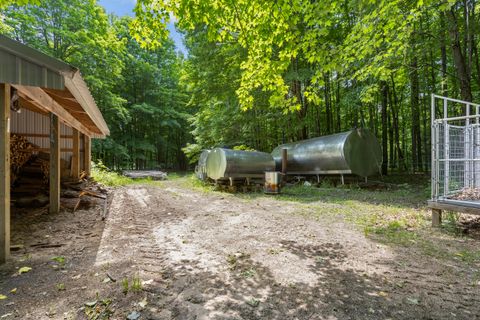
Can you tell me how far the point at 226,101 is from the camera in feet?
46.7

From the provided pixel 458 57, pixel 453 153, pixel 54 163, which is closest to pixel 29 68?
pixel 54 163

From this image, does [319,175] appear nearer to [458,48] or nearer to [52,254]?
[458,48]

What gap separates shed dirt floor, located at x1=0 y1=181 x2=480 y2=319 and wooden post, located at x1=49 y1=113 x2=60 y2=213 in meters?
0.81

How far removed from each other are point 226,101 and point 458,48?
32.8ft

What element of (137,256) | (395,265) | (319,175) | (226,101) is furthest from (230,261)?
(226,101)

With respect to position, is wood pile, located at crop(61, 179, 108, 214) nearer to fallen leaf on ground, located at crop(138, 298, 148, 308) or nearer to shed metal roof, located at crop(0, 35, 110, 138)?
shed metal roof, located at crop(0, 35, 110, 138)

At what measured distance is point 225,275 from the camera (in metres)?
2.81

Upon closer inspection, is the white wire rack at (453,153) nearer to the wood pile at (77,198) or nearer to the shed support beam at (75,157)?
the wood pile at (77,198)

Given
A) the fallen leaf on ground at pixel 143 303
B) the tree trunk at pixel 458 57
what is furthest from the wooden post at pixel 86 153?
the tree trunk at pixel 458 57

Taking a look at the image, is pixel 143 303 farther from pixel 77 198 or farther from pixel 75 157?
pixel 75 157

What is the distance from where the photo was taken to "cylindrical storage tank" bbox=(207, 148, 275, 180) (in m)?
10.1

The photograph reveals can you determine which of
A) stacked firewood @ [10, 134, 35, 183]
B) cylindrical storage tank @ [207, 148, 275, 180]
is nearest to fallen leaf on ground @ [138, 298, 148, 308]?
stacked firewood @ [10, 134, 35, 183]

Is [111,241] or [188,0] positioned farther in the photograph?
[111,241]

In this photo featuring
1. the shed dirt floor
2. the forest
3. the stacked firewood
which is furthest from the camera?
the stacked firewood
